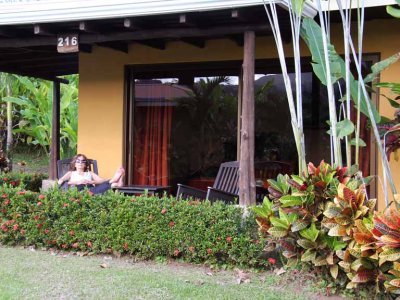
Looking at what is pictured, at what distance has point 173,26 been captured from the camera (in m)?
6.43

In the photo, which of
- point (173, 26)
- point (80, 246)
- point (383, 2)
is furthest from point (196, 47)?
point (80, 246)

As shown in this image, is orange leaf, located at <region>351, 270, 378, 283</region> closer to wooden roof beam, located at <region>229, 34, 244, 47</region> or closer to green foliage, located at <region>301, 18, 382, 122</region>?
green foliage, located at <region>301, 18, 382, 122</region>

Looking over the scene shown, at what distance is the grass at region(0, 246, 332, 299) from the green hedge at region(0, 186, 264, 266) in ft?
0.62

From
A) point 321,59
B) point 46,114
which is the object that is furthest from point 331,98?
point 46,114

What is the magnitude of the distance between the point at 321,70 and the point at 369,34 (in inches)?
89.9

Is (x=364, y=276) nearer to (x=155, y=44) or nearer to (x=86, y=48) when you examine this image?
(x=155, y=44)

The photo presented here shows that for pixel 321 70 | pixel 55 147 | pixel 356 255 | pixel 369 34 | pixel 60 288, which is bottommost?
pixel 60 288

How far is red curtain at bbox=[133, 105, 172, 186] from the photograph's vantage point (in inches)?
340

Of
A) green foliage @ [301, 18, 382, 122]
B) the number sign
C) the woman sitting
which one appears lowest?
the woman sitting

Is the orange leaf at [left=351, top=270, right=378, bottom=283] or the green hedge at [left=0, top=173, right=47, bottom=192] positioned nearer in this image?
the orange leaf at [left=351, top=270, right=378, bottom=283]

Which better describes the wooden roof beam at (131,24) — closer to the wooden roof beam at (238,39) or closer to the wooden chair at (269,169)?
the wooden roof beam at (238,39)

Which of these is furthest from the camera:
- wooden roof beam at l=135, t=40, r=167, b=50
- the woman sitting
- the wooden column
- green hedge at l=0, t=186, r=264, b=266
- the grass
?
wooden roof beam at l=135, t=40, r=167, b=50

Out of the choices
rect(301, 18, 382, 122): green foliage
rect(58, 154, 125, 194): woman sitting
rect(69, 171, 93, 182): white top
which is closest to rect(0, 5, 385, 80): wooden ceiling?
rect(301, 18, 382, 122): green foliage

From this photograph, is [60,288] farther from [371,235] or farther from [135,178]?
[135,178]
